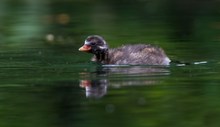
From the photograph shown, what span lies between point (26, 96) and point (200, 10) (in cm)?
1485

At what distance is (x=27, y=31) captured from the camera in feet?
73.5

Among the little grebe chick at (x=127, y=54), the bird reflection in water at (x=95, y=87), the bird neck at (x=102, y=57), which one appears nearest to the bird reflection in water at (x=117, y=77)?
the bird reflection in water at (x=95, y=87)

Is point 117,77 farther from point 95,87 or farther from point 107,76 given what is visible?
point 95,87

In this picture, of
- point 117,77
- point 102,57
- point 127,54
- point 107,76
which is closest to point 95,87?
point 117,77

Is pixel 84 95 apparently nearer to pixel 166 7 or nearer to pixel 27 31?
pixel 27 31

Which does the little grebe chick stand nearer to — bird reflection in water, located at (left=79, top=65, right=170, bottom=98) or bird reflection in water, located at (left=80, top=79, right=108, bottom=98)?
bird reflection in water, located at (left=79, top=65, right=170, bottom=98)

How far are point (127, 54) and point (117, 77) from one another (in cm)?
213

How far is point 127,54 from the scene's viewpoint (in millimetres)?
16625

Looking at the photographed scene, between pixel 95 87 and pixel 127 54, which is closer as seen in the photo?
pixel 95 87

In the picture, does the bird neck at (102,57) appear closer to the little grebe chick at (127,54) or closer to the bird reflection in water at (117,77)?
the little grebe chick at (127,54)

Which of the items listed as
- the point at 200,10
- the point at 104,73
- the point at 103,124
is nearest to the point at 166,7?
the point at 200,10

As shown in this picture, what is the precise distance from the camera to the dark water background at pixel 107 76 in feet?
38.6

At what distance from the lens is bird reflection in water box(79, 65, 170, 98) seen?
13.6 meters

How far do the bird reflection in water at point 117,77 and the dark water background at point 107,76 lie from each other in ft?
0.05
